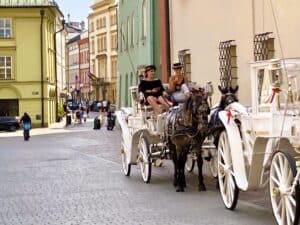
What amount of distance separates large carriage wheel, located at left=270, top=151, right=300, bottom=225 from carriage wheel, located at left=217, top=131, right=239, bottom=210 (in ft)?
4.93

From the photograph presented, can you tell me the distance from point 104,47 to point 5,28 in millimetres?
55499

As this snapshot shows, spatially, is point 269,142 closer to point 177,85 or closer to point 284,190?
point 284,190

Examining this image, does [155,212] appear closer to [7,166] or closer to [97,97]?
[7,166]

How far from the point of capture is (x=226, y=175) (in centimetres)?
1055

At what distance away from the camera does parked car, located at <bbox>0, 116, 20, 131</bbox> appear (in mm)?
52938

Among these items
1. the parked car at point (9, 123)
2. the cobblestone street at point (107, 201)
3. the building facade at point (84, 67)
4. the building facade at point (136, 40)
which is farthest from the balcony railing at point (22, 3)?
the building facade at point (84, 67)

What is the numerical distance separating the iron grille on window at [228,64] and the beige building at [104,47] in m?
87.1

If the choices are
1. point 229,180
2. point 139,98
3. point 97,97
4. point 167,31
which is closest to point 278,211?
point 229,180

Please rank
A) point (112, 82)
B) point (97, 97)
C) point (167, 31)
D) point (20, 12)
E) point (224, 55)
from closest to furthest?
1. point (224, 55)
2. point (167, 31)
3. point (20, 12)
4. point (112, 82)
5. point (97, 97)

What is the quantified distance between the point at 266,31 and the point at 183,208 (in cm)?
736

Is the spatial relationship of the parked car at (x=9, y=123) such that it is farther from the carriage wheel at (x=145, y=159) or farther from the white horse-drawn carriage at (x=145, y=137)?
the carriage wheel at (x=145, y=159)

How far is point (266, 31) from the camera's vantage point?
56.0ft

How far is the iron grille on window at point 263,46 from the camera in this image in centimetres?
A: 1678

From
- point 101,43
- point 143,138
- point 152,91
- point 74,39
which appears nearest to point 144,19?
point 143,138
